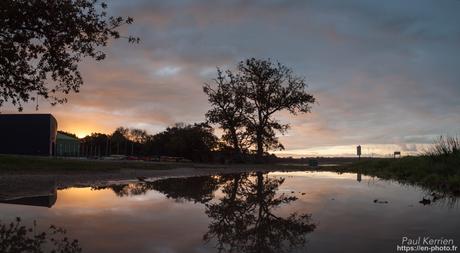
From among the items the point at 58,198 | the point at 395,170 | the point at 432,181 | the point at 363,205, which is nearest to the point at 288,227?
the point at 363,205

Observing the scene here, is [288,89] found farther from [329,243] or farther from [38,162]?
[329,243]

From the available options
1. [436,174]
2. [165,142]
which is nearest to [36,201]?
[436,174]

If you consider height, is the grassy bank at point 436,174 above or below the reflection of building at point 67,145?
below

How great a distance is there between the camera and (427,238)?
6672mm

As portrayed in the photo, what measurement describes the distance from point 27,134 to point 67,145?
21808mm

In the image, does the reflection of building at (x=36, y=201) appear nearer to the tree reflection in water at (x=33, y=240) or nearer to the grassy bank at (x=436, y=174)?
the tree reflection in water at (x=33, y=240)

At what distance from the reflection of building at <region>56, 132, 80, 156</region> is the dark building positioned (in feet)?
54.5

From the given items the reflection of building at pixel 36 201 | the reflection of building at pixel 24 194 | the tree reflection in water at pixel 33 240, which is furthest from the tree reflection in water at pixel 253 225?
the reflection of building at pixel 24 194

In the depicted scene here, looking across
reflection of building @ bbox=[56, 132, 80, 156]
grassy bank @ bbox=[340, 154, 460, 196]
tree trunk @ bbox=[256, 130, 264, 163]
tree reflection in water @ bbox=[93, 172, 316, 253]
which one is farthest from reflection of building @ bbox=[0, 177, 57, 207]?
reflection of building @ bbox=[56, 132, 80, 156]

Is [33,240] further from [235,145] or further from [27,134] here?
[27,134]

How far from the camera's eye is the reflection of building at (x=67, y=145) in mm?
92000

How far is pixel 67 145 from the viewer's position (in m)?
95.1

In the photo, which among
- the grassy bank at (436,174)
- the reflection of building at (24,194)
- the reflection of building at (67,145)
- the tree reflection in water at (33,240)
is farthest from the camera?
the reflection of building at (67,145)

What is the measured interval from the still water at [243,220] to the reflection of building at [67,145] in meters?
83.4
